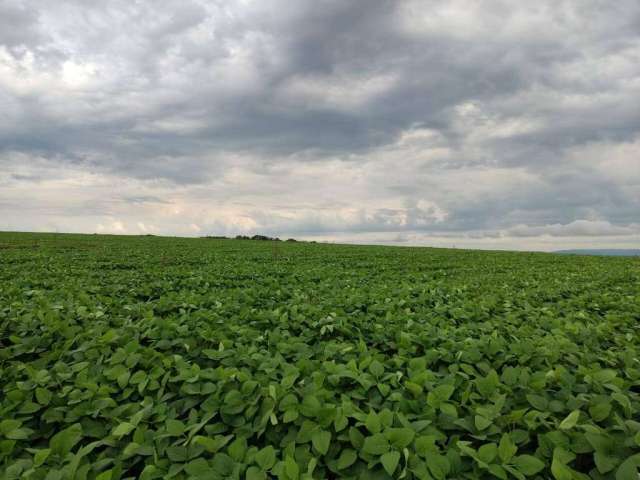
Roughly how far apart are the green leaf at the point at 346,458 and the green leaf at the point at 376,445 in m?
0.11

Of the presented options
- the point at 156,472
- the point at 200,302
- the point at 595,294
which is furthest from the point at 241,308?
the point at 595,294

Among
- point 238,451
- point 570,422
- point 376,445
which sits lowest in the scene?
point 238,451

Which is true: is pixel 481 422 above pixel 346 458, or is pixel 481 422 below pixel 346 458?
above

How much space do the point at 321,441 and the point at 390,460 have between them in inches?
20.8

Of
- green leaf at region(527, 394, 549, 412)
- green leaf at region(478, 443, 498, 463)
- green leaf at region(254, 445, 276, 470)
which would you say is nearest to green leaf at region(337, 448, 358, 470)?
green leaf at region(254, 445, 276, 470)

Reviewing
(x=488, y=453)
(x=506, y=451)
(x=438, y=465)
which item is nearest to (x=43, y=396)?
(x=438, y=465)

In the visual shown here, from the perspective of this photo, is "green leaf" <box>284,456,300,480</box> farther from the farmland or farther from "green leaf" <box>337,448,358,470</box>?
"green leaf" <box>337,448,358,470</box>

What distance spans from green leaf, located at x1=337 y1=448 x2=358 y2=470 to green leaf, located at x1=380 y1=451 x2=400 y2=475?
0.29 metres

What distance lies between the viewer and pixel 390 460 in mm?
2369

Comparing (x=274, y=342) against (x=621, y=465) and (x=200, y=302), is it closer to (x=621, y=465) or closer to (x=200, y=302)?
(x=200, y=302)

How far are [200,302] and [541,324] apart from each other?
6196 mm

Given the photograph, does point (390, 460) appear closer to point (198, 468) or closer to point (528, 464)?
point (528, 464)

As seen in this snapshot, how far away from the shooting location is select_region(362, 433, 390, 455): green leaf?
254cm

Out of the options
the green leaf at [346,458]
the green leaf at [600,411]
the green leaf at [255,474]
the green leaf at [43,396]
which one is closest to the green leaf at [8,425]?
the green leaf at [43,396]
